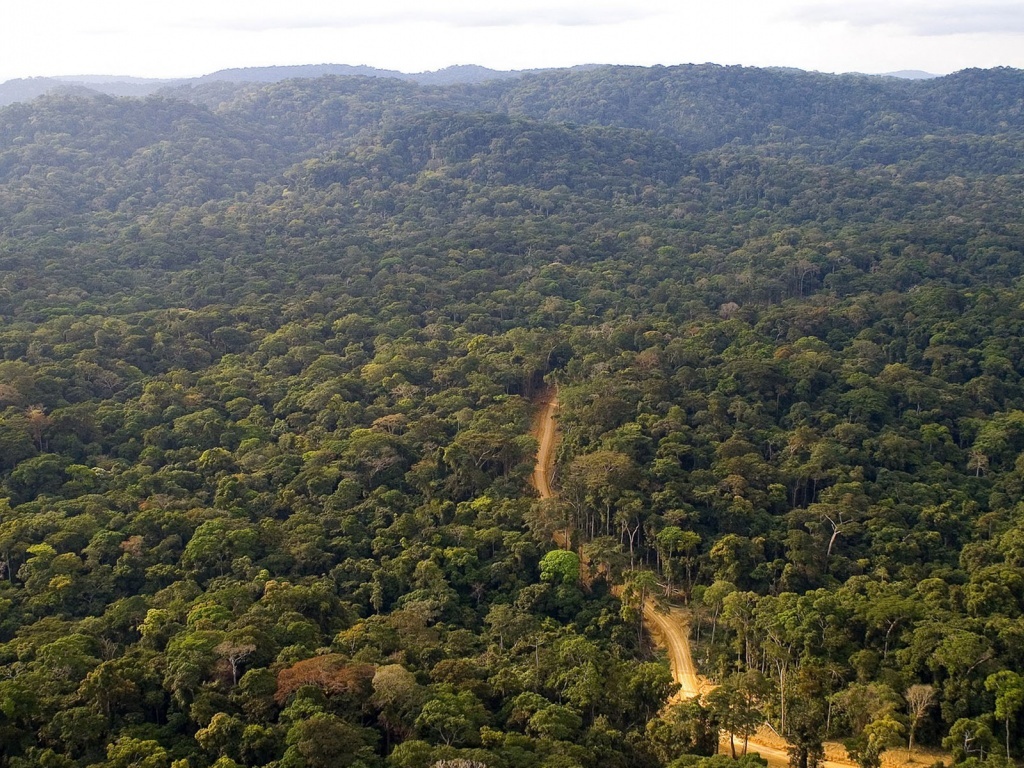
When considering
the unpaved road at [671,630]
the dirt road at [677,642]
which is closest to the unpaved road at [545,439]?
the unpaved road at [671,630]

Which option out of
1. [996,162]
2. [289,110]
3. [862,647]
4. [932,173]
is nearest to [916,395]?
[862,647]

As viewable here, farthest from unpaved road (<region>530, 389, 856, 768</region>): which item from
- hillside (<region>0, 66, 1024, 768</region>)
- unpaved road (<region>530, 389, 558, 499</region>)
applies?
hillside (<region>0, 66, 1024, 768</region>)

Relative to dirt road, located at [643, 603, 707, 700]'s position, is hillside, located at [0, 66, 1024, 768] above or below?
above

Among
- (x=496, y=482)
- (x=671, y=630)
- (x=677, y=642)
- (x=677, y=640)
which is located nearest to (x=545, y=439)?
(x=496, y=482)

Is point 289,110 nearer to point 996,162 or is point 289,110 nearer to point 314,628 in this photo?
point 996,162

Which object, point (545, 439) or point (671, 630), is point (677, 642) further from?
point (545, 439)

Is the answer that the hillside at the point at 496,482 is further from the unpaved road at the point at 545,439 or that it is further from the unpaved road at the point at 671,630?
the unpaved road at the point at 545,439

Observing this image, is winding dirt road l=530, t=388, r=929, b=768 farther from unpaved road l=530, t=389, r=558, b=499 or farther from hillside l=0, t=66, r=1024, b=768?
hillside l=0, t=66, r=1024, b=768
